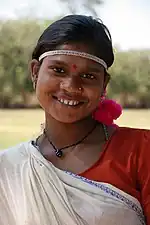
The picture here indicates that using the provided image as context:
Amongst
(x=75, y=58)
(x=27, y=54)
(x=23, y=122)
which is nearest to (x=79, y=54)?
(x=75, y=58)

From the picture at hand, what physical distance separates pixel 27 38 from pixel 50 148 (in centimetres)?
78

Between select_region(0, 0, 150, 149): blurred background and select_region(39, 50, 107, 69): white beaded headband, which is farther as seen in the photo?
select_region(0, 0, 150, 149): blurred background

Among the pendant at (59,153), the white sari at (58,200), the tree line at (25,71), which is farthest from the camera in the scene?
the tree line at (25,71)

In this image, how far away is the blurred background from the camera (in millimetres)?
1758

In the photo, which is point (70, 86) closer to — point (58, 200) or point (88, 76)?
point (88, 76)

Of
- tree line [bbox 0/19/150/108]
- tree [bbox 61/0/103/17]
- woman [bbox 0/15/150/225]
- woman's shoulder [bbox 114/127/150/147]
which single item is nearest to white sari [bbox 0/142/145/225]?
woman [bbox 0/15/150/225]

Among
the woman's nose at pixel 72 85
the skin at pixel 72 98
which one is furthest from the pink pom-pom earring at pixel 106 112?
the woman's nose at pixel 72 85

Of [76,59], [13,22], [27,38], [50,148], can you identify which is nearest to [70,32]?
[76,59]

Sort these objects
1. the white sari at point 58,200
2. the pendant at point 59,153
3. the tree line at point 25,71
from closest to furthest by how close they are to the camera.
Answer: the white sari at point 58,200 → the pendant at point 59,153 → the tree line at point 25,71

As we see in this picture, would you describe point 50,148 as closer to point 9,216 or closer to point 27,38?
point 9,216

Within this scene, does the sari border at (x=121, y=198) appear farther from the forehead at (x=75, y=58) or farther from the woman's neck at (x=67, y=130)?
the forehead at (x=75, y=58)

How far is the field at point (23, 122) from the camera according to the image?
1.82m

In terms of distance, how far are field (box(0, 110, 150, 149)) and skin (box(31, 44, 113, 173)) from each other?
75 cm

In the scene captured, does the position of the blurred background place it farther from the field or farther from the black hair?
the black hair
